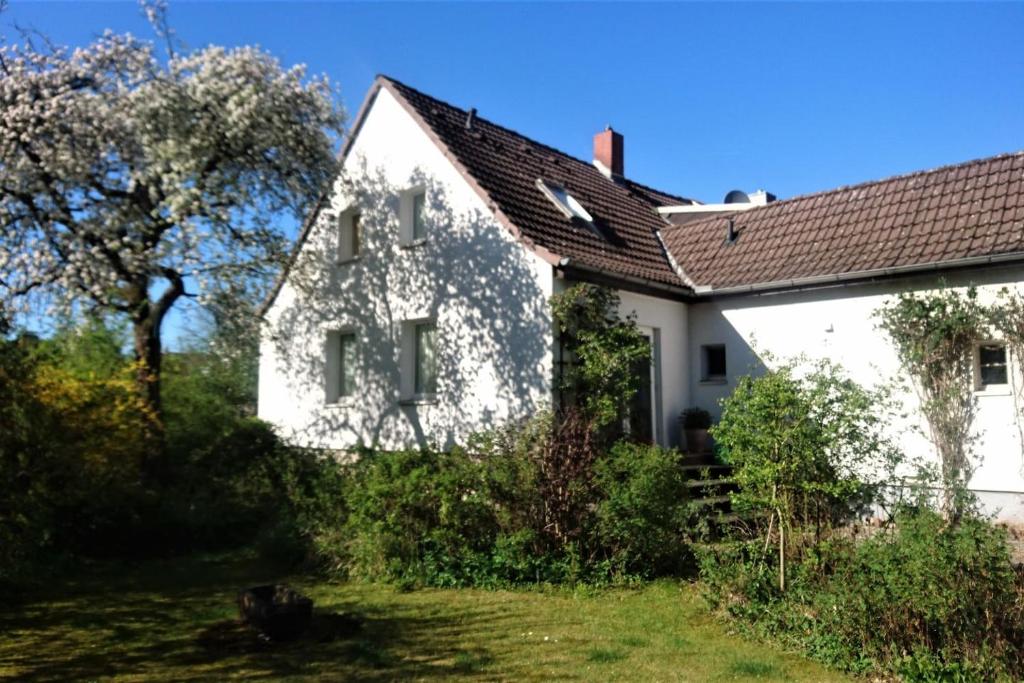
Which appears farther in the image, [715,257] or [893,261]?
[715,257]

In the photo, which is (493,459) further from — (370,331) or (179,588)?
A: (370,331)

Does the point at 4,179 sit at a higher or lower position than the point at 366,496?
higher

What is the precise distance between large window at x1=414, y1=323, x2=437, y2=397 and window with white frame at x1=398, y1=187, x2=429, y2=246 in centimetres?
171

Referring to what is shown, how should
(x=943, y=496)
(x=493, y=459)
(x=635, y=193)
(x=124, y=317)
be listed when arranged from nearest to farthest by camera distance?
(x=943, y=496), (x=493, y=459), (x=124, y=317), (x=635, y=193)

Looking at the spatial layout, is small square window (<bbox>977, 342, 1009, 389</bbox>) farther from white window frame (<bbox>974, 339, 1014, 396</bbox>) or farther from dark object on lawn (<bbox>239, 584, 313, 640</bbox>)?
dark object on lawn (<bbox>239, 584, 313, 640</bbox>)

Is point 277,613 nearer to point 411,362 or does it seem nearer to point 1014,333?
point 411,362

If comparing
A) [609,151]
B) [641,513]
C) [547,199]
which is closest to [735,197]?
[609,151]

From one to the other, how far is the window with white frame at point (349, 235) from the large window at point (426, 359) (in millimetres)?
2542

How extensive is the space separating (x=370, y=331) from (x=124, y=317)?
4155mm

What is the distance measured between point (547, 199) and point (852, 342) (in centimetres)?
563

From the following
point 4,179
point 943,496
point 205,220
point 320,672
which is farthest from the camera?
point 205,220

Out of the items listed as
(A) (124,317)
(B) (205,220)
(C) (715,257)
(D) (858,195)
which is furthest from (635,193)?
(A) (124,317)

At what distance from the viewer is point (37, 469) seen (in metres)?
7.65

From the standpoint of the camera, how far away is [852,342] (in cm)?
1121
